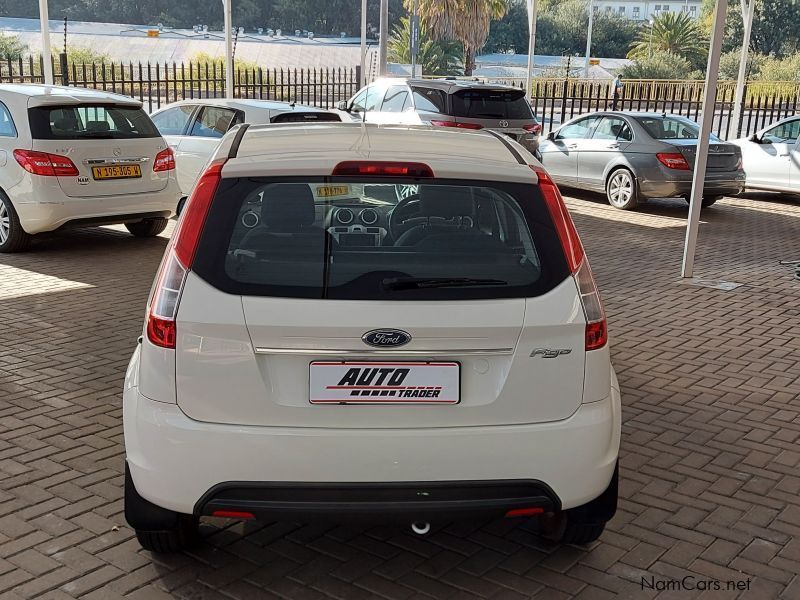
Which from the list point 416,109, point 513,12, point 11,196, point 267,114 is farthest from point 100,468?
point 513,12

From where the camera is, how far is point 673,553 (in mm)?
3670

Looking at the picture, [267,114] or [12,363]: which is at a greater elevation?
[267,114]

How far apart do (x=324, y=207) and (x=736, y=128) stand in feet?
65.2

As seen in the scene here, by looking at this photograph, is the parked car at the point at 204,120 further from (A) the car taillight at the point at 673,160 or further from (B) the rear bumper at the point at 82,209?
(A) the car taillight at the point at 673,160

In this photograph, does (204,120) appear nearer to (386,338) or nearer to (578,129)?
(578,129)

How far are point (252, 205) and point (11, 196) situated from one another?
7.05 meters

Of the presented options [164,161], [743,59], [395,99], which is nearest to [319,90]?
[743,59]

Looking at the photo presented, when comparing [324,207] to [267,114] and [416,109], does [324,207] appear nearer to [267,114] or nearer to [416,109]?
[267,114]

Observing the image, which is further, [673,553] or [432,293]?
[673,553]

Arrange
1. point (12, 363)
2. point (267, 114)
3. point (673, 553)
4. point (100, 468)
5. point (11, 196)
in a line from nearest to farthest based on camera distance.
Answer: point (673, 553) → point (100, 468) → point (12, 363) → point (11, 196) → point (267, 114)

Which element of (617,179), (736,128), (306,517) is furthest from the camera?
(736,128)

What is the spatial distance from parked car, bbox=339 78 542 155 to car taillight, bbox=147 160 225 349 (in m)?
11.0

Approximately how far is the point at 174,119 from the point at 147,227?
5.71 feet

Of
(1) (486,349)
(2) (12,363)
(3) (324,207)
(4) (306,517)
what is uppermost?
(3) (324,207)
